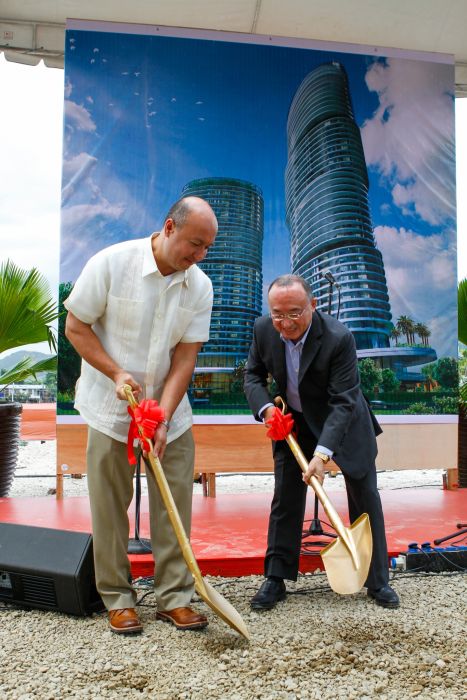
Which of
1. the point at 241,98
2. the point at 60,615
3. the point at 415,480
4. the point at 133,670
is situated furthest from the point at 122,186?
the point at 415,480

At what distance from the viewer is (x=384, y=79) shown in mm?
5145

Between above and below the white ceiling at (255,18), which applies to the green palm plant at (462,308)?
below

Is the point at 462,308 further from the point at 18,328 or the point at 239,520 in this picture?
the point at 18,328

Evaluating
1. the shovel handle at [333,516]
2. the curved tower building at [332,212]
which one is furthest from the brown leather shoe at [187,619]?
the curved tower building at [332,212]

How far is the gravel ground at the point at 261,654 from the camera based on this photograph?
6.09 ft

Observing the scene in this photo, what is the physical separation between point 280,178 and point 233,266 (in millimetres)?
755

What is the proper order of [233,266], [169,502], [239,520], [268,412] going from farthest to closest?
[233,266] < [239,520] < [268,412] < [169,502]

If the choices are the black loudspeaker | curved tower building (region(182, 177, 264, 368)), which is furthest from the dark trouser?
curved tower building (region(182, 177, 264, 368))

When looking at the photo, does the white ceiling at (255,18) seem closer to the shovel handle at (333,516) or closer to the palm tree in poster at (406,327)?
the palm tree in poster at (406,327)

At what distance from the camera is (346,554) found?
2.29 m

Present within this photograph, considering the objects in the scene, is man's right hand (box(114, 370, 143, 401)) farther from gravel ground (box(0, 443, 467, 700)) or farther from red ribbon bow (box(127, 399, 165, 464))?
gravel ground (box(0, 443, 467, 700))

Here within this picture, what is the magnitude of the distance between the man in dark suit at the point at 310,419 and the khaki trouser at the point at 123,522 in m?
0.37

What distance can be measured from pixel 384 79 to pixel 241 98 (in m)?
1.16

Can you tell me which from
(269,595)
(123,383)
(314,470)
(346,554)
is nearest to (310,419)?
(314,470)
